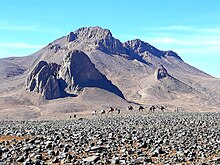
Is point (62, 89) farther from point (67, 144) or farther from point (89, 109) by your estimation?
point (67, 144)

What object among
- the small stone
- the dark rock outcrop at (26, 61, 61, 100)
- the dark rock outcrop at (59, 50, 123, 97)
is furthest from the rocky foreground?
the dark rock outcrop at (59, 50, 123, 97)

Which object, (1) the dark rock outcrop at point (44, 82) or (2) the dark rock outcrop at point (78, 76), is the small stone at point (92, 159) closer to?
(1) the dark rock outcrop at point (44, 82)

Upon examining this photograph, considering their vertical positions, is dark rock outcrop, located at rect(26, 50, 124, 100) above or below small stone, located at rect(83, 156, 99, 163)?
above

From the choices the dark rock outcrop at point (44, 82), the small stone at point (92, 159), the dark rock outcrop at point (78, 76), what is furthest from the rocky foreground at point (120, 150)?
the dark rock outcrop at point (78, 76)

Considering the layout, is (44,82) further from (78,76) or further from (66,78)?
(78,76)

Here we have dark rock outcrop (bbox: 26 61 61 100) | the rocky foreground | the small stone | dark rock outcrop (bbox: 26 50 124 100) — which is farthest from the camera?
dark rock outcrop (bbox: 26 50 124 100)

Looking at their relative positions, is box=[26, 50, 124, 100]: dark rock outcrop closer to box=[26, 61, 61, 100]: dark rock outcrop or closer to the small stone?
box=[26, 61, 61, 100]: dark rock outcrop

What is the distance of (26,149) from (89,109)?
313ft

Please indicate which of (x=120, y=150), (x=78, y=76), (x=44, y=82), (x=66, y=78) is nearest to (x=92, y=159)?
(x=120, y=150)

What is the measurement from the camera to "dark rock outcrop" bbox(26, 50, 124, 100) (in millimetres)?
131625

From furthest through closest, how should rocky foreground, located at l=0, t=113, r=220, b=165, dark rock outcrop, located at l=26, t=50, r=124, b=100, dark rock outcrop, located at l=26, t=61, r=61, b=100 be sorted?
1. dark rock outcrop, located at l=26, t=50, r=124, b=100
2. dark rock outcrop, located at l=26, t=61, r=61, b=100
3. rocky foreground, located at l=0, t=113, r=220, b=165

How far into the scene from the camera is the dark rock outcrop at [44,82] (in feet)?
428

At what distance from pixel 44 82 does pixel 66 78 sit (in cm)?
1032

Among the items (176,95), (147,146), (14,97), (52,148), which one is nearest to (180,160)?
(147,146)
